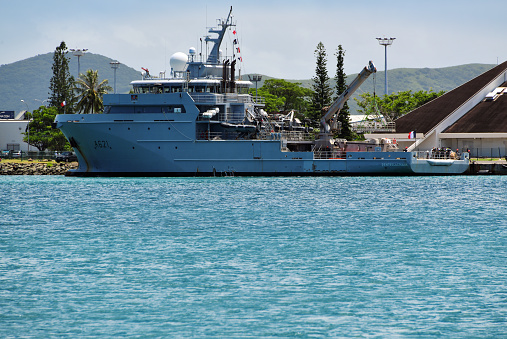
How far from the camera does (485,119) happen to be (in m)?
59.2

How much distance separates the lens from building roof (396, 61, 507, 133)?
60469 millimetres

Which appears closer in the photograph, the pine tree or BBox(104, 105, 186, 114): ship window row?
BBox(104, 105, 186, 114): ship window row

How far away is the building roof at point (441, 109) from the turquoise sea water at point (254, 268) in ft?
99.2

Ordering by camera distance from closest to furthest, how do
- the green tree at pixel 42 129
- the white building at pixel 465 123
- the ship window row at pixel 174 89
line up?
the ship window row at pixel 174 89
the white building at pixel 465 123
the green tree at pixel 42 129

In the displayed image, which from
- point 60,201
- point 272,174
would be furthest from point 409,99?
point 60,201

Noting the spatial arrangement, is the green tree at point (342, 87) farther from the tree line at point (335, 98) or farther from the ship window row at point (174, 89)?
the ship window row at point (174, 89)

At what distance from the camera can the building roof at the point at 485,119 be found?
188ft

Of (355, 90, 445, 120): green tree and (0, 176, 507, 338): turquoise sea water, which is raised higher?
(355, 90, 445, 120): green tree

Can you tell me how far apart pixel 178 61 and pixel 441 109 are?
27.1 m

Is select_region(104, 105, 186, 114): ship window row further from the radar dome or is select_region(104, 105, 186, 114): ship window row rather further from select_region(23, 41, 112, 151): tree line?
select_region(23, 41, 112, 151): tree line

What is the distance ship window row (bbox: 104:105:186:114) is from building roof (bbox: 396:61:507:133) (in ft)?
81.1

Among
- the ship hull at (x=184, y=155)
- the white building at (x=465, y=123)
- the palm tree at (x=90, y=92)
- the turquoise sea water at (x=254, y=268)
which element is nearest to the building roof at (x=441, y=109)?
the white building at (x=465, y=123)

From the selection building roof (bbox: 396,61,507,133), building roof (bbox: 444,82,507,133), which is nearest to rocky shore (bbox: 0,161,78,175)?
building roof (bbox: 396,61,507,133)

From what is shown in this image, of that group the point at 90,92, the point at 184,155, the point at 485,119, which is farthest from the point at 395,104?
the point at 184,155
